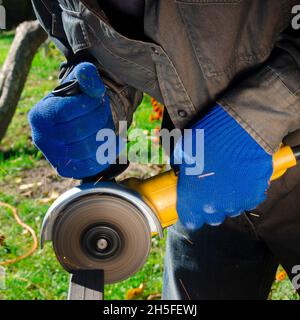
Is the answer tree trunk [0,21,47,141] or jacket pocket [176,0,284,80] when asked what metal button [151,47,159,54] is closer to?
jacket pocket [176,0,284,80]

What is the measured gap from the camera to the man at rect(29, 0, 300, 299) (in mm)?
1666

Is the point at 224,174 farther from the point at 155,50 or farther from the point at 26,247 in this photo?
the point at 26,247

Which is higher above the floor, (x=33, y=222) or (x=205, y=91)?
(x=205, y=91)

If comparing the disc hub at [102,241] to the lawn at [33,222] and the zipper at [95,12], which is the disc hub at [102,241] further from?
the lawn at [33,222]

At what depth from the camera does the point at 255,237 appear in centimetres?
210

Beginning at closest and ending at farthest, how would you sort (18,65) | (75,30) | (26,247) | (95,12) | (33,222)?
(95,12) < (75,30) < (26,247) < (33,222) < (18,65)

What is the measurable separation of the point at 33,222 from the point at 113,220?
7.14 ft

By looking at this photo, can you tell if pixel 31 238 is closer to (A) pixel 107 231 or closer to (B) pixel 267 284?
(B) pixel 267 284

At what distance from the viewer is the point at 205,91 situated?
1.79 m

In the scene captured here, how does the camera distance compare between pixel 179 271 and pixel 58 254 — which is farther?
pixel 179 271
